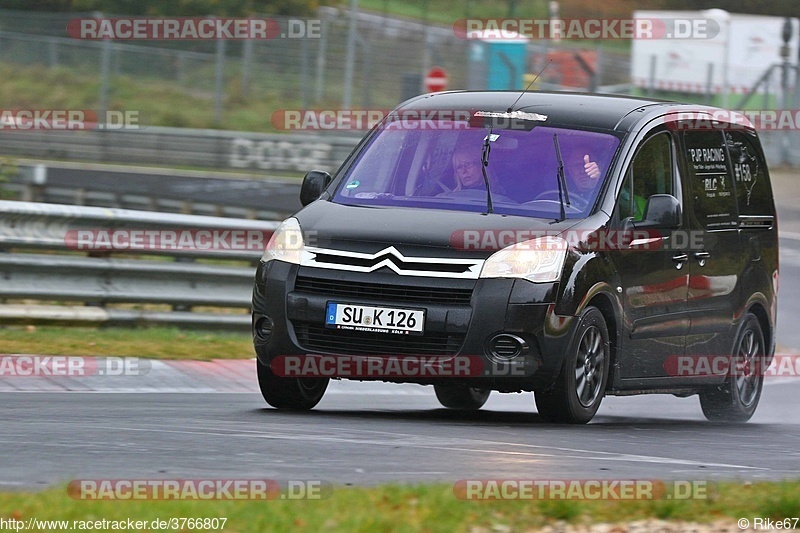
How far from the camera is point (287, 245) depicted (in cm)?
843

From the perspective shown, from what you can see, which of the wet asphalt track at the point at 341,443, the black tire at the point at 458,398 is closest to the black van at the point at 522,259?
the wet asphalt track at the point at 341,443

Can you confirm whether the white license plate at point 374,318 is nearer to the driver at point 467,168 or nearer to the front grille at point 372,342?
the front grille at point 372,342

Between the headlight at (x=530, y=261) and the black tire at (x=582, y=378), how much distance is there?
1.14ft

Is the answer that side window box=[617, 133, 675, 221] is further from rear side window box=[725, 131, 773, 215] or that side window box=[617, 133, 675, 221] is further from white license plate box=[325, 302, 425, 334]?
white license plate box=[325, 302, 425, 334]

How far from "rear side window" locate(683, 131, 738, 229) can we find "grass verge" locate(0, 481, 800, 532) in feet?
Answer: 13.3

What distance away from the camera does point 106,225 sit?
42.4ft

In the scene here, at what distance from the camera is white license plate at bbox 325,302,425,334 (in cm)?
798

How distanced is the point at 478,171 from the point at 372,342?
52.7 inches

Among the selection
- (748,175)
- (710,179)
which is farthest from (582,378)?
(748,175)

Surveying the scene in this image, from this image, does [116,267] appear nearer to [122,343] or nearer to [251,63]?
[122,343]

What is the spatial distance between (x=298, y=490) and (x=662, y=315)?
416 cm

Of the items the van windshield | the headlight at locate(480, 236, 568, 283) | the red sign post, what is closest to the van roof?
the van windshield

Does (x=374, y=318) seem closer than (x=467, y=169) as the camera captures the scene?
Yes

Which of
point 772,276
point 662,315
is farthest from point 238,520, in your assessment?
point 772,276
